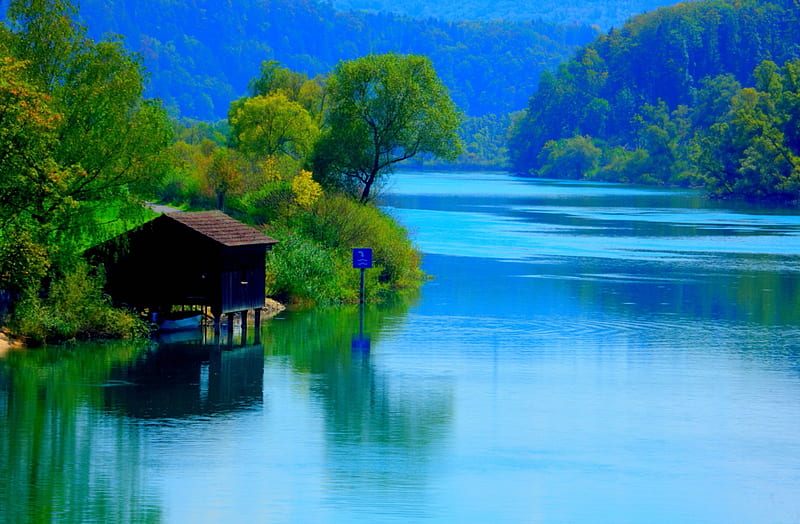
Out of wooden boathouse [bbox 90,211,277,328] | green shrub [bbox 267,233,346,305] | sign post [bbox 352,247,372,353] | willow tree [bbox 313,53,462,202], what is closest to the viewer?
wooden boathouse [bbox 90,211,277,328]

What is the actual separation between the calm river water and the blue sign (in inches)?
82.2

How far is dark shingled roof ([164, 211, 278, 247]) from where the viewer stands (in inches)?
1811

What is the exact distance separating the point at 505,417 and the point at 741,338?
17951 mm

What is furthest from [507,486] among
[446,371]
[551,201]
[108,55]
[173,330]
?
[551,201]

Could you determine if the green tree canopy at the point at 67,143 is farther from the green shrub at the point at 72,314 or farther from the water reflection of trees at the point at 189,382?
the water reflection of trees at the point at 189,382

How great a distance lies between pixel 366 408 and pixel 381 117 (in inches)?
1450

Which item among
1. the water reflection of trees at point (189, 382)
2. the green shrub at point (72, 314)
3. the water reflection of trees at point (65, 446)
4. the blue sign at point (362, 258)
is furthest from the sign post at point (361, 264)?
the water reflection of trees at point (65, 446)

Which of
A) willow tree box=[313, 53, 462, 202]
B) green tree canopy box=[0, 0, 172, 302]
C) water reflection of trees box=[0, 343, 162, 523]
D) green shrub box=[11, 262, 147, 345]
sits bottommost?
water reflection of trees box=[0, 343, 162, 523]

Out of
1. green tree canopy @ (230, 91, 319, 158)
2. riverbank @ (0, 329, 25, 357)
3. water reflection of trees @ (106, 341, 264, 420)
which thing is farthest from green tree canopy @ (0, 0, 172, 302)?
green tree canopy @ (230, 91, 319, 158)

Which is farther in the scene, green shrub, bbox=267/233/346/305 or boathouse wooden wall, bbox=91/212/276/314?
green shrub, bbox=267/233/346/305

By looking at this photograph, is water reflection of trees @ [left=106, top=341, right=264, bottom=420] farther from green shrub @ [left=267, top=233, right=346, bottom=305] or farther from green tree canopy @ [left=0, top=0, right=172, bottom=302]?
green shrub @ [left=267, top=233, right=346, bottom=305]

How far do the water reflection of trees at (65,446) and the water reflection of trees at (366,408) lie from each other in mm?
4574

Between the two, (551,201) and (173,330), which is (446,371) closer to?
(173,330)

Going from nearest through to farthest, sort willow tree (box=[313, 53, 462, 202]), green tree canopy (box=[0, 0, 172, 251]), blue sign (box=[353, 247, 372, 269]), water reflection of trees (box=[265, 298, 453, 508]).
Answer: water reflection of trees (box=[265, 298, 453, 508]) → green tree canopy (box=[0, 0, 172, 251]) → blue sign (box=[353, 247, 372, 269]) → willow tree (box=[313, 53, 462, 202])
